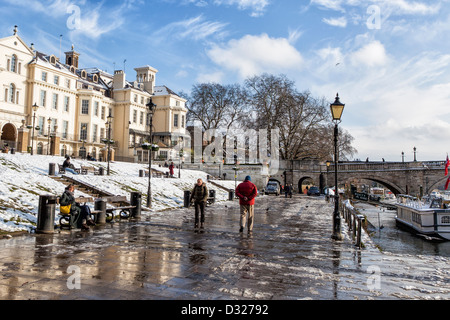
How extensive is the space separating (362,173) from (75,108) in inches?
1825

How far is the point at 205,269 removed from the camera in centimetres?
597

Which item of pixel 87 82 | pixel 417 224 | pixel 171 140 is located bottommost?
pixel 417 224

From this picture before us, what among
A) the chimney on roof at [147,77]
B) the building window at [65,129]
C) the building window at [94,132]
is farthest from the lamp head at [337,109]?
the chimney on roof at [147,77]

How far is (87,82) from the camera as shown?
52625 millimetres

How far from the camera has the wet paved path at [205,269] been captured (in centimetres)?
471

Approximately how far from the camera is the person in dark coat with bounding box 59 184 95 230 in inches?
388

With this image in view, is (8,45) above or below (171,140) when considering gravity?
above

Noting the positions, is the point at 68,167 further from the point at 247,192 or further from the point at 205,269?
the point at 205,269

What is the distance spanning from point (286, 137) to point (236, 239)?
162ft

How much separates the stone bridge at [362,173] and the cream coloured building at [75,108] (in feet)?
44.3

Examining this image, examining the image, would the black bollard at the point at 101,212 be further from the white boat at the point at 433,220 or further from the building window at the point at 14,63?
the building window at the point at 14,63
